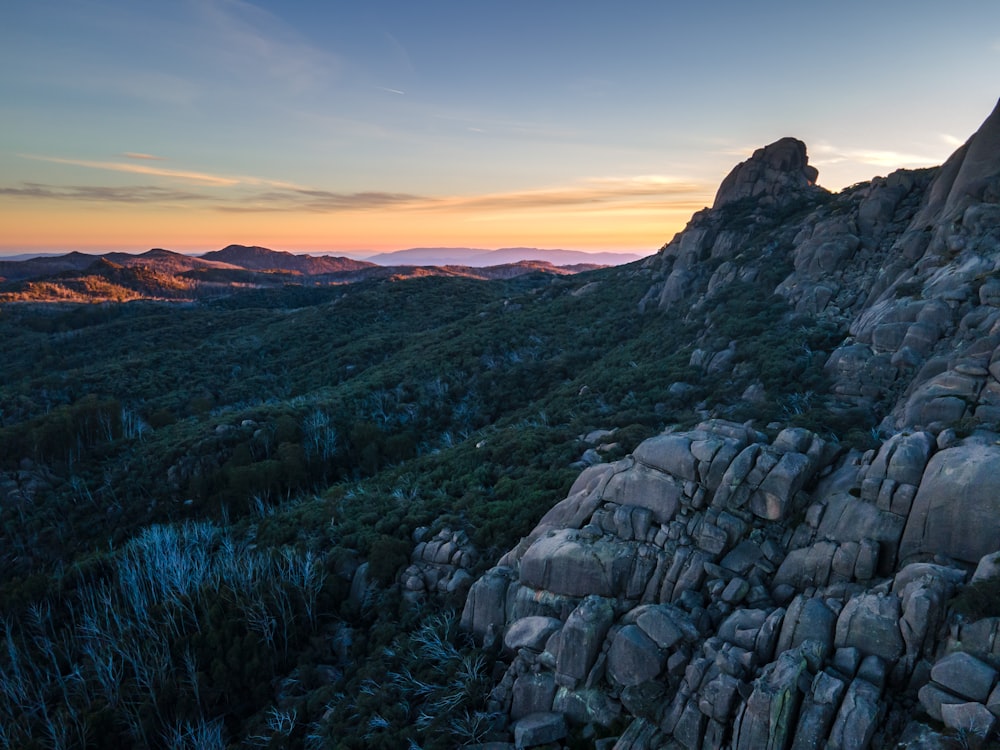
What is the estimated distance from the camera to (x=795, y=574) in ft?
43.8

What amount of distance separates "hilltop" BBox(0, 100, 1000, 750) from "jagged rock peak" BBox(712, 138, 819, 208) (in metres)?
9.50

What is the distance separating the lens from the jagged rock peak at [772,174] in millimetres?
56094

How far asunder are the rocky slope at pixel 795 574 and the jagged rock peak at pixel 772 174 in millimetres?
35435

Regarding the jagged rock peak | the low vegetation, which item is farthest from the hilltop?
the jagged rock peak

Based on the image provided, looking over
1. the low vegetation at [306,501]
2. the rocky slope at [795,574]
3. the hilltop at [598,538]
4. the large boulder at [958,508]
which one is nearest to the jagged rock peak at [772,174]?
the hilltop at [598,538]

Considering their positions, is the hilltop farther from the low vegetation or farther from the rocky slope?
the low vegetation

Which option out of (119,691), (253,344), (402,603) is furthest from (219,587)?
(253,344)

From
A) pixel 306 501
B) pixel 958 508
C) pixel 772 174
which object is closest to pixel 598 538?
pixel 958 508

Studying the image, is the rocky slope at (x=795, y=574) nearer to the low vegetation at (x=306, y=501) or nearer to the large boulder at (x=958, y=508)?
the large boulder at (x=958, y=508)

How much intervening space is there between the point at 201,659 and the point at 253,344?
60.2 m

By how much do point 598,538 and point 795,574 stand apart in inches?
215

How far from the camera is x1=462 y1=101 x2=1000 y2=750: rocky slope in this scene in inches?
400

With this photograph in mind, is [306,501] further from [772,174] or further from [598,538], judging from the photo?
[772,174]

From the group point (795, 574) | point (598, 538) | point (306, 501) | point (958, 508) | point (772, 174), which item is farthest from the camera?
point (772, 174)
